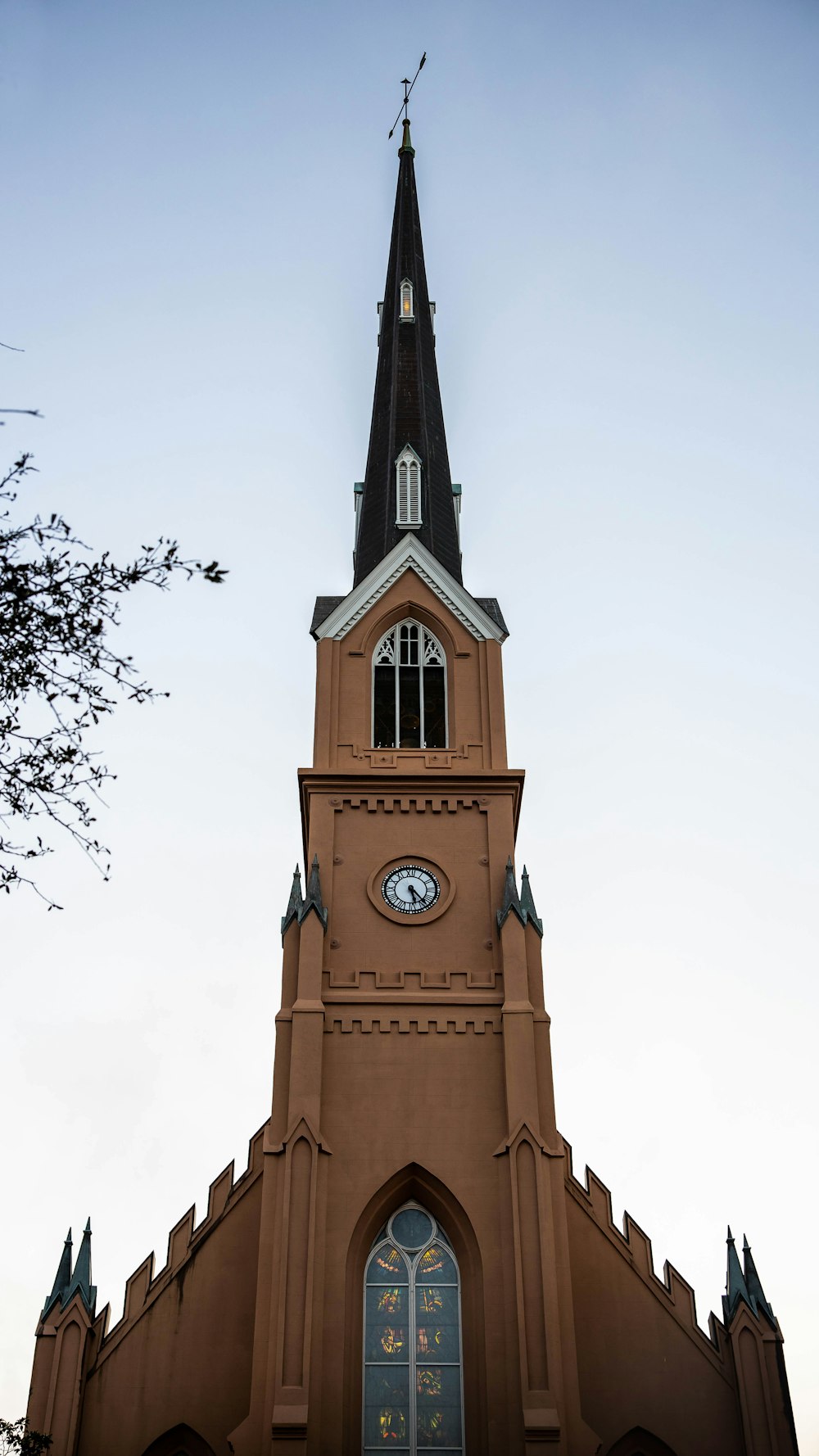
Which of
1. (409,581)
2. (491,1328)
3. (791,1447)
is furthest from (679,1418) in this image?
(409,581)

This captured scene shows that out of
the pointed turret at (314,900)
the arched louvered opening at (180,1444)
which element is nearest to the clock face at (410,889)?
the pointed turret at (314,900)

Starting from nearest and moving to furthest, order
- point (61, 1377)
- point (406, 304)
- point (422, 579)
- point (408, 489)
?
point (61, 1377) → point (422, 579) → point (408, 489) → point (406, 304)

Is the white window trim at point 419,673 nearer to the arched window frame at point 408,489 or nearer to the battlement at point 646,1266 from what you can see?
the arched window frame at point 408,489

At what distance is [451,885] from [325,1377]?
7521 mm

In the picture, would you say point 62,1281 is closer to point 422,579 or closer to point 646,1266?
point 646,1266

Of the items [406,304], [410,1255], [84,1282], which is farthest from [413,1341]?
[406,304]

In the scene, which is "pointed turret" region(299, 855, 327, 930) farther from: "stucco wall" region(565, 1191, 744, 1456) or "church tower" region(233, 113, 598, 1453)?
"stucco wall" region(565, 1191, 744, 1456)

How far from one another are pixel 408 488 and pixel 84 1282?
1612 centimetres

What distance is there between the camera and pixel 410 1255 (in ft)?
63.7

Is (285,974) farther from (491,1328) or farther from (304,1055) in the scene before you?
(491,1328)

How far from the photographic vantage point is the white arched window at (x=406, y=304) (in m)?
33.2

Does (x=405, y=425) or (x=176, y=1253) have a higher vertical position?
(x=405, y=425)

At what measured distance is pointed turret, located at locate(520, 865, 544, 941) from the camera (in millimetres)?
21719

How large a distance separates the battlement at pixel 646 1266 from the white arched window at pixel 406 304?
20.1m
